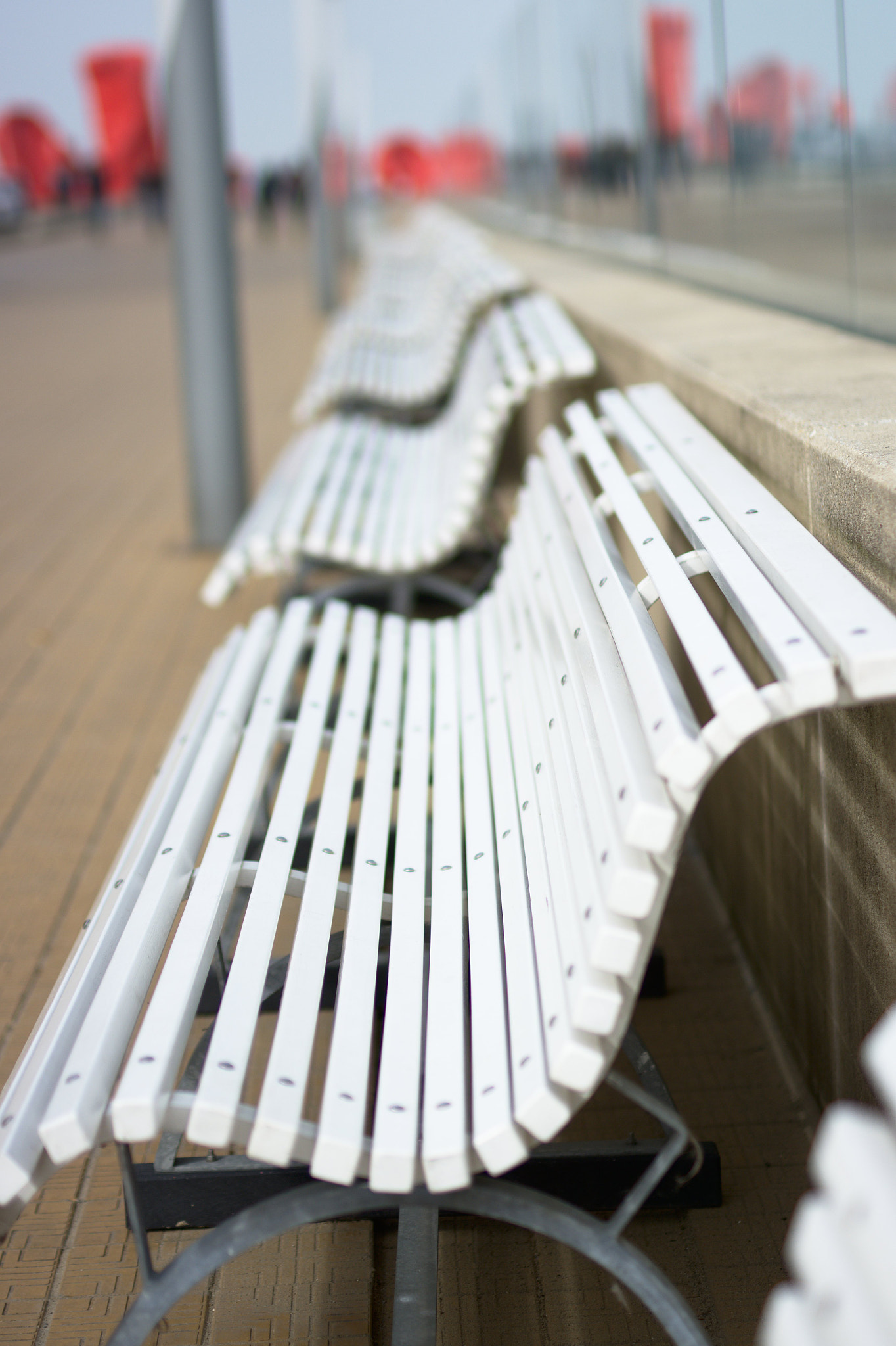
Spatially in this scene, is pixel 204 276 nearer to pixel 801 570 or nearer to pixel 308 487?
pixel 308 487

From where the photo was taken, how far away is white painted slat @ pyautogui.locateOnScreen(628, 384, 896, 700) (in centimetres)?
121

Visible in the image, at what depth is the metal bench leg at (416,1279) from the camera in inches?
63.7

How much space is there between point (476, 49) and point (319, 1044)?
59.1 feet

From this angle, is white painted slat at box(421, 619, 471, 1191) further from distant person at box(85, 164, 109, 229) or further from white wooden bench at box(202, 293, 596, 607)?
distant person at box(85, 164, 109, 229)

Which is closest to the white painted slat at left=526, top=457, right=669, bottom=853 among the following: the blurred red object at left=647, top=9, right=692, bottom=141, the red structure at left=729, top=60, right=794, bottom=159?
the red structure at left=729, top=60, right=794, bottom=159

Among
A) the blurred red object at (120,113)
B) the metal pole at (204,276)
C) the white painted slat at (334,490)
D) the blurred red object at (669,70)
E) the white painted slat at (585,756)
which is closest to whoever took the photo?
the white painted slat at (585,756)

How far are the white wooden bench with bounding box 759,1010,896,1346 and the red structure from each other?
3.15 metres

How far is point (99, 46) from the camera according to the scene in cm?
5022

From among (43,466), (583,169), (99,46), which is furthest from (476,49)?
(99,46)

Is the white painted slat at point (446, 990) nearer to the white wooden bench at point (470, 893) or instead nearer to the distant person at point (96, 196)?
the white wooden bench at point (470, 893)

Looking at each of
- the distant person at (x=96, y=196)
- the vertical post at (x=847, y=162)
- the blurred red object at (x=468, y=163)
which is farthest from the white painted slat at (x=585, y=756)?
the distant person at (x=96, y=196)

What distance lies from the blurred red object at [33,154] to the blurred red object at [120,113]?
175cm

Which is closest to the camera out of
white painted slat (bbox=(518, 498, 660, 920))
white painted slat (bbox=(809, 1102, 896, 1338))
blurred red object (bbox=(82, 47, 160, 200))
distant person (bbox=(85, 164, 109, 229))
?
white painted slat (bbox=(809, 1102, 896, 1338))

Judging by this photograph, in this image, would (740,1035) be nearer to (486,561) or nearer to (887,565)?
(887,565)
